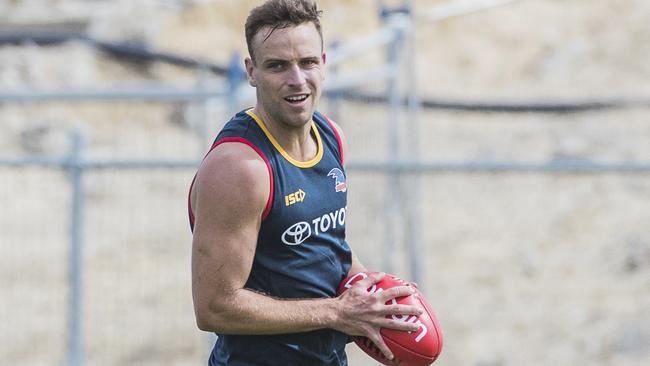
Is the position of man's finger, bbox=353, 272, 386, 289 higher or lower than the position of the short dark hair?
lower

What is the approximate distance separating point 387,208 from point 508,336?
171 centimetres

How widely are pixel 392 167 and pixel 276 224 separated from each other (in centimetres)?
316

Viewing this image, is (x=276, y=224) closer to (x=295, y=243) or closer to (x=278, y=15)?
(x=295, y=243)

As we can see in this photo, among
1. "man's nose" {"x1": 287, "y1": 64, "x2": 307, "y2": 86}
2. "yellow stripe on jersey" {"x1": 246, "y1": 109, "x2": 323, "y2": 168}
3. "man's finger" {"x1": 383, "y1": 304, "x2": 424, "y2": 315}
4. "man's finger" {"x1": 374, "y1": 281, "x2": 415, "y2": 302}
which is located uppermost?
"man's nose" {"x1": 287, "y1": 64, "x2": 307, "y2": 86}

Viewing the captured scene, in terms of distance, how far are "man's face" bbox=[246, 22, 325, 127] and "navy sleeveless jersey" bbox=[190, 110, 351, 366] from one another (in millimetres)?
90

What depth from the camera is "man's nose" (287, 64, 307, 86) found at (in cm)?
360

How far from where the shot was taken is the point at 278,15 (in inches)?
142

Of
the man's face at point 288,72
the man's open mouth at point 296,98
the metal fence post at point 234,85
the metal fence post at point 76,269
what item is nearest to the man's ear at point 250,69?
the man's face at point 288,72

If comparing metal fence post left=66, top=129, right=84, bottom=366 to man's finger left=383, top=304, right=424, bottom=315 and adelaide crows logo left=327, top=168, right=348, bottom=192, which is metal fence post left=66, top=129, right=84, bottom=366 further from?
man's finger left=383, top=304, right=424, bottom=315

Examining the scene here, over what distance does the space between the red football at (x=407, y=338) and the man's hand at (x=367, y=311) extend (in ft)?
0.16

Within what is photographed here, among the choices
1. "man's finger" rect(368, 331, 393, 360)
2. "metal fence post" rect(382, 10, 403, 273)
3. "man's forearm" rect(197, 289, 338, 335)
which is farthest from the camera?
"metal fence post" rect(382, 10, 403, 273)

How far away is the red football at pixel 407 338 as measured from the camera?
377 centimetres

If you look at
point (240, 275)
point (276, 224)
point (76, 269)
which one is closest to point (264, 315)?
point (240, 275)

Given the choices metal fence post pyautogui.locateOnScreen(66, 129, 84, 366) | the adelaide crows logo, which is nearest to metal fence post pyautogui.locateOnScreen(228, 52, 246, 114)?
metal fence post pyautogui.locateOnScreen(66, 129, 84, 366)
